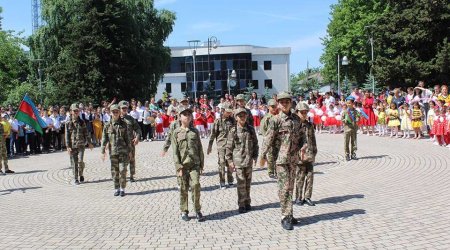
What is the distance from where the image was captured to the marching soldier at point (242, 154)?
962 cm

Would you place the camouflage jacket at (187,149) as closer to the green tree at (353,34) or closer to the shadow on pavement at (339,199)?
the shadow on pavement at (339,199)

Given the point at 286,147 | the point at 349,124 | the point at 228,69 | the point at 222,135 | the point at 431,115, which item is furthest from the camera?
the point at 228,69

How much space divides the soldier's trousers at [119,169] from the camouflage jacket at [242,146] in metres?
2.97

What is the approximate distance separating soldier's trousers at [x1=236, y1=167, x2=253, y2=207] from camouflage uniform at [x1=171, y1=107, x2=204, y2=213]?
2.88 ft

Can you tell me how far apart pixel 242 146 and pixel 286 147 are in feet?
6.51

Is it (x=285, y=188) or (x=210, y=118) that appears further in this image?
(x=210, y=118)

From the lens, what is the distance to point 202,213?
9.62 meters

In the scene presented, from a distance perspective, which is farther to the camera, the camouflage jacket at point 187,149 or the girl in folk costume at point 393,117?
the girl in folk costume at point 393,117

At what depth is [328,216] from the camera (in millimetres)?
8805

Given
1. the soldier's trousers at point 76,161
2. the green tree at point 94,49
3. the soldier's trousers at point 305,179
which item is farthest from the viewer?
the green tree at point 94,49

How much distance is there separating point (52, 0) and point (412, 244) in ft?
136

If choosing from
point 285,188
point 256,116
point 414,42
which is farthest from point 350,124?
point 414,42

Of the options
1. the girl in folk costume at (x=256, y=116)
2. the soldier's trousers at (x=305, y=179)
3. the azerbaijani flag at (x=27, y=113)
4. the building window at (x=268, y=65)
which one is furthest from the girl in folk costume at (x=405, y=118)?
the building window at (x=268, y=65)

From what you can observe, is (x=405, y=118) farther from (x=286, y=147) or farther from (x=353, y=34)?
(x=353, y=34)
